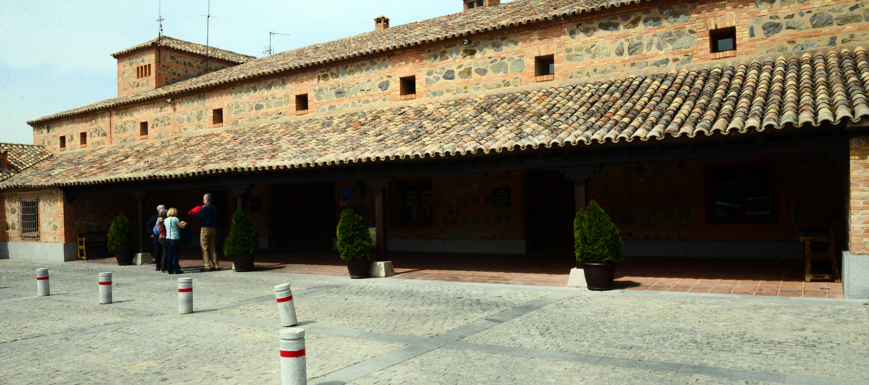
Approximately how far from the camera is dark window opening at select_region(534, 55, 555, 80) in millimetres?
13954

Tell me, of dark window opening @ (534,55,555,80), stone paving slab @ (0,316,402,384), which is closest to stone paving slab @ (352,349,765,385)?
stone paving slab @ (0,316,402,384)

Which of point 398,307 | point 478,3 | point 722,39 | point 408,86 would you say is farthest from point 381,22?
point 398,307

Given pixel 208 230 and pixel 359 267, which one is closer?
pixel 359 267

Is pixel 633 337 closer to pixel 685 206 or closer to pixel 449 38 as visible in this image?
pixel 685 206

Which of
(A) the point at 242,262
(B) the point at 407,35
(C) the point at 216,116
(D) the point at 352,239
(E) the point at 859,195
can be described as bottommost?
(A) the point at 242,262

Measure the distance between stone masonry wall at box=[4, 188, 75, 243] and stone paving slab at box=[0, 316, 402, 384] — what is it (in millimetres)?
13490

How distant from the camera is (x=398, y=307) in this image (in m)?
8.35

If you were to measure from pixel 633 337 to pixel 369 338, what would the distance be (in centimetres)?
281

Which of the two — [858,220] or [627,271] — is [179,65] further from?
[858,220]

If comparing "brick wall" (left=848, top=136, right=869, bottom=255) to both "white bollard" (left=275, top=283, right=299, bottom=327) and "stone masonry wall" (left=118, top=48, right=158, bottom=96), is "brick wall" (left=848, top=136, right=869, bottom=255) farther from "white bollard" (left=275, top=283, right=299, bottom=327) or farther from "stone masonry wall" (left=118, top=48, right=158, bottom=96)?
"stone masonry wall" (left=118, top=48, right=158, bottom=96)

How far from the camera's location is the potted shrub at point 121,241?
1599 centimetres

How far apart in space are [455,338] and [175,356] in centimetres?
287

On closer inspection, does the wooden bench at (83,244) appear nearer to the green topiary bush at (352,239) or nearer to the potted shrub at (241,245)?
the potted shrub at (241,245)

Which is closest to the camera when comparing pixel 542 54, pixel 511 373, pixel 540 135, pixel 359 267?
pixel 511 373
